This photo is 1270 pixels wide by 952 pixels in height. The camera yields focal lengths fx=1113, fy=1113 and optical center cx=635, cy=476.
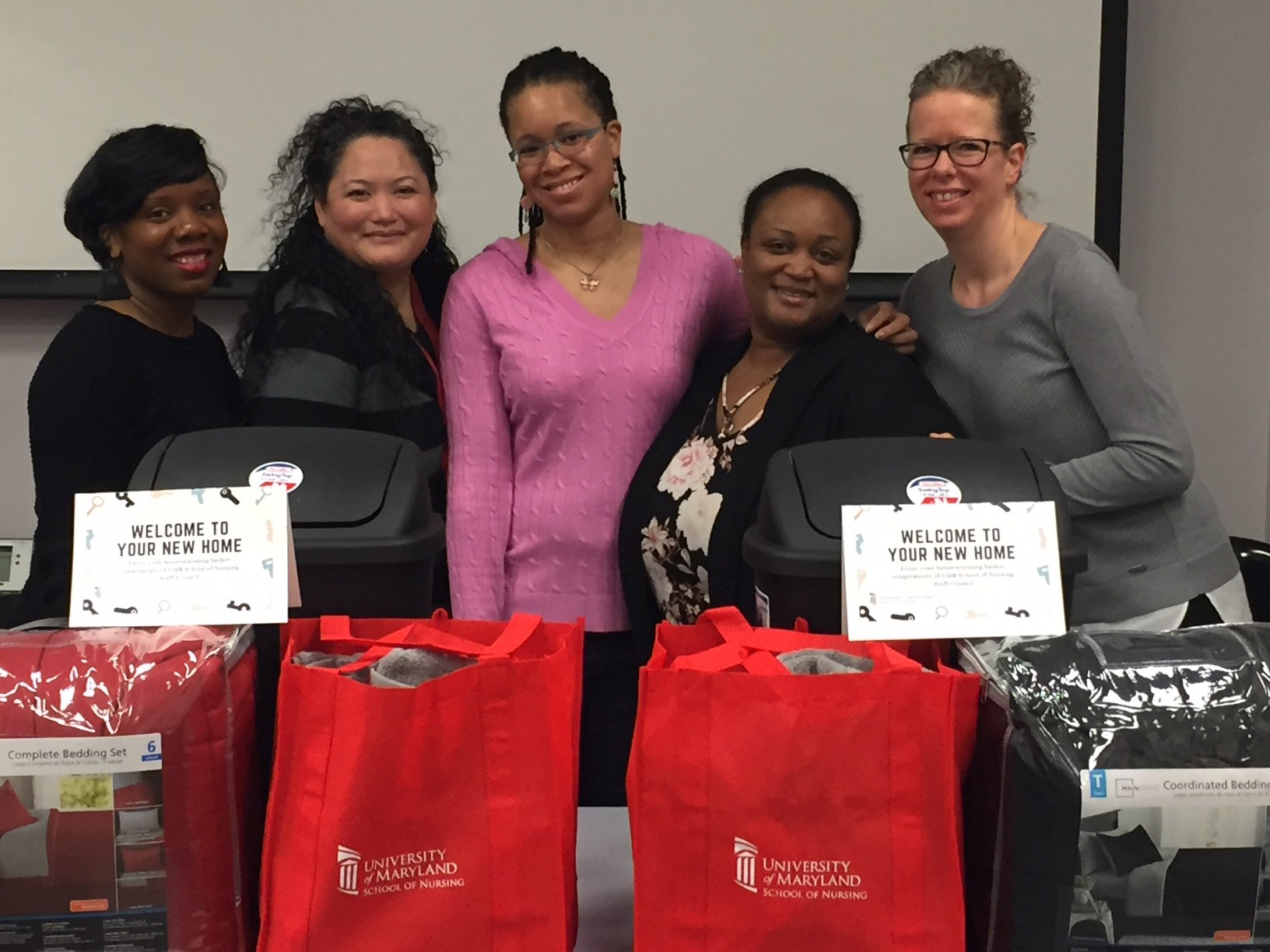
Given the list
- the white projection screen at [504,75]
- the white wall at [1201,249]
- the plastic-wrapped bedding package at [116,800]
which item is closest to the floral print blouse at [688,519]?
the plastic-wrapped bedding package at [116,800]

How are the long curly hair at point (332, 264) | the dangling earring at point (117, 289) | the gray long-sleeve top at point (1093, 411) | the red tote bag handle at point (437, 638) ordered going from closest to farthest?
the red tote bag handle at point (437, 638) → the gray long-sleeve top at point (1093, 411) → the long curly hair at point (332, 264) → the dangling earring at point (117, 289)

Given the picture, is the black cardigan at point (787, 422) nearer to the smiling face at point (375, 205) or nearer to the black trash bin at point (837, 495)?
the black trash bin at point (837, 495)

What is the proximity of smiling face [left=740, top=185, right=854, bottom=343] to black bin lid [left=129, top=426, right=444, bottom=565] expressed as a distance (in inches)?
26.6

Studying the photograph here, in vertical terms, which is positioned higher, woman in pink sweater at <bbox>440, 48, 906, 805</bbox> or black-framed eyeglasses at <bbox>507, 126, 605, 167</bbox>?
black-framed eyeglasses at <bbox>507, 126, 605, 167</bbox>

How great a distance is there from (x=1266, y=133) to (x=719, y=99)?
3.91 feet

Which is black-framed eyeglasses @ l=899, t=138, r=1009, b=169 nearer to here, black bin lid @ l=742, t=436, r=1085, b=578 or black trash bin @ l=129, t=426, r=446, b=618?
black bin lid @ l=742, t=436, r=1085, b=578

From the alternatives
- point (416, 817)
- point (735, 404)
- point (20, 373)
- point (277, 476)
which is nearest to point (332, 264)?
point (735, 404)

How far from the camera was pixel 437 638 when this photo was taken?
0.90 m

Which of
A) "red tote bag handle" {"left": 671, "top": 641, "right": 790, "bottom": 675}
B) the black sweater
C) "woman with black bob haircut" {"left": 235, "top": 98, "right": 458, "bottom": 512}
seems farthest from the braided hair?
"red tote bag handle" {"left": 671, "top": 641, "right": 790, "bottom": 675}

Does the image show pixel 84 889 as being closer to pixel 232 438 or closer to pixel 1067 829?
pixel 232 438

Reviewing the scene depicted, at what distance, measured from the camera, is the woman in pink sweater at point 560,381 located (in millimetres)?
1655

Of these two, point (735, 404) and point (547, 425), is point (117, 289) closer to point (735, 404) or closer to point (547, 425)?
point (547, 425)

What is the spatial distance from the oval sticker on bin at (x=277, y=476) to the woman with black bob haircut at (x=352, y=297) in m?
0.54

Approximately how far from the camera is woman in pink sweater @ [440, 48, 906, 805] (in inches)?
65.2
